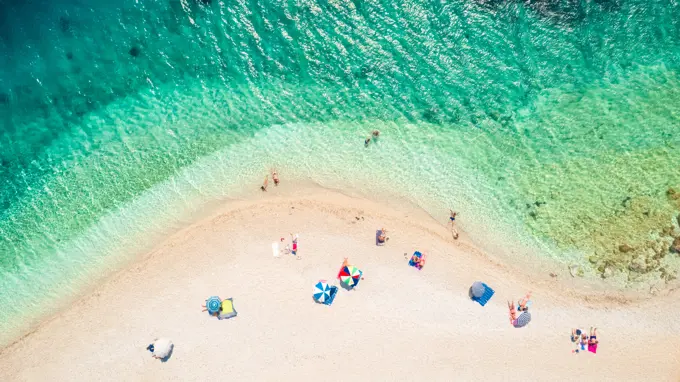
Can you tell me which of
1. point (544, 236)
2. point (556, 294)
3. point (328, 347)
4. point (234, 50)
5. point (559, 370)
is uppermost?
point (234, 50)

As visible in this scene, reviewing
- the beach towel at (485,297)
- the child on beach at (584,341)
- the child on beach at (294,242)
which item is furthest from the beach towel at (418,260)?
the child on beach at (584,341)

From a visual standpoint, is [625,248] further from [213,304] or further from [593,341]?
[213,304]

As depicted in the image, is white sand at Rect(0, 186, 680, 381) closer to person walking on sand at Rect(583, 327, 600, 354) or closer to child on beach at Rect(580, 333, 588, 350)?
person walking on sand at Rect(583, 327, 600, 354)

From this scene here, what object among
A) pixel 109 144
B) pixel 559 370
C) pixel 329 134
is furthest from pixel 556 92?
pixel 109 144

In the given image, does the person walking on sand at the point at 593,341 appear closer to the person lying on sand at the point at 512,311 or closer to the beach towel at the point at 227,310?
the person lying on sand at the point at 512,311

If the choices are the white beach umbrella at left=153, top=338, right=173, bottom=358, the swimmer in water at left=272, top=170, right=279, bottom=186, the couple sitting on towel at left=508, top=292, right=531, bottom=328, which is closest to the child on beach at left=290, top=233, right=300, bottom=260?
the swimmer in water at left=272, top=170, right=279, bottom=186

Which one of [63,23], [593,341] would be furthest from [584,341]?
[63,23]

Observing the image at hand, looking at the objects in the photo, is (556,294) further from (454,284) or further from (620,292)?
(454,284)
